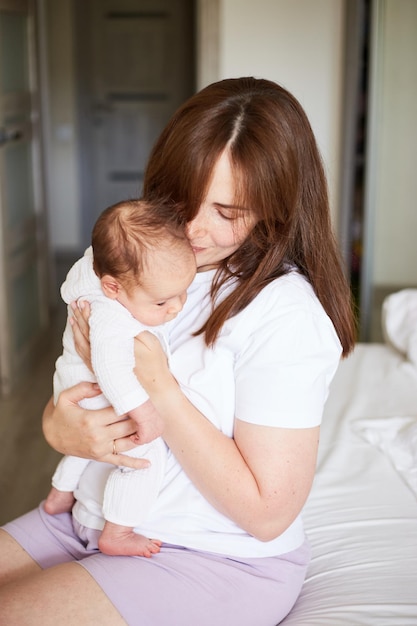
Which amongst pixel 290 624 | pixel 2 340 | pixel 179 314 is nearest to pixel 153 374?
pixel 179 314

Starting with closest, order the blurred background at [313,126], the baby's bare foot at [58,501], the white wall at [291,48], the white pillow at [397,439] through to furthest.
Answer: the baby's bare foot at [58,501]
the white pillow at [397,439]
the blurred background at [313,126]
the white wall at [291,48]

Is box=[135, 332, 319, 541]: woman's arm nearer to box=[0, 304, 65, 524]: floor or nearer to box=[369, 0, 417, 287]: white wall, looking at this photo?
box=[0, 304, 65, 524]: floor

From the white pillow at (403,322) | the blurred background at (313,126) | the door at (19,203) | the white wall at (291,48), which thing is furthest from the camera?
the white wall at (291,48)

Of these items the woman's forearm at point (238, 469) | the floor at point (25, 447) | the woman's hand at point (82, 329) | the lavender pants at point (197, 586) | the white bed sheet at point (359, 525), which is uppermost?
the woman's hand at point (82, 329)

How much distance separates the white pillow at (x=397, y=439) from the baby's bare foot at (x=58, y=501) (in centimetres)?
69

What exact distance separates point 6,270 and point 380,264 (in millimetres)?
1822

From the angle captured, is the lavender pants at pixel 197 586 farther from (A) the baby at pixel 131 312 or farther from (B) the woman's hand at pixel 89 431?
(B) the woman's hand at pixel 89 431

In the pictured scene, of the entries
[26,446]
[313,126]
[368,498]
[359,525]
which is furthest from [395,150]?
[359,525]

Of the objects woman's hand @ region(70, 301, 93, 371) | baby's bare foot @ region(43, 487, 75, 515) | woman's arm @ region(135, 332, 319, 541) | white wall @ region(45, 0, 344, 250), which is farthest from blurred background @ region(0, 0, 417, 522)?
woman's arm @ region(135, 332, 319, 541)

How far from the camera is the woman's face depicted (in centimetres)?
123

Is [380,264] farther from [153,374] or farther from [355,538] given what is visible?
[153,374]

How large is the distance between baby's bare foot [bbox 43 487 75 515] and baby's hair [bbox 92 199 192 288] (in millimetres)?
400

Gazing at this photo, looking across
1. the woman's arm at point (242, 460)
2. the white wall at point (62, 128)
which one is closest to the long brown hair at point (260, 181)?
the woman's arm at point (242, 460)

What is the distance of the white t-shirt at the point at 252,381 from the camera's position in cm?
118
